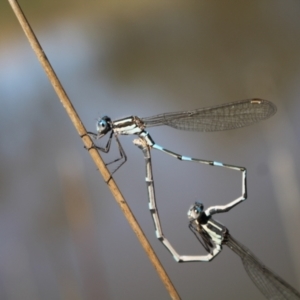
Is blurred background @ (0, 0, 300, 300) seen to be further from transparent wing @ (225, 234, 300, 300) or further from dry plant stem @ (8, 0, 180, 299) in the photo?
dry plant stem @ (8, 0, 180, 299)

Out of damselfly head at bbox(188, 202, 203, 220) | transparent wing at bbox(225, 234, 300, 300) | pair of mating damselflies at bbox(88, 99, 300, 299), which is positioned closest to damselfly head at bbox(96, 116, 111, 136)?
pair of mating damselflies at bbox(88, 99, 300, 299)

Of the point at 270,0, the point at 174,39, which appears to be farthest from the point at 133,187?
the point at 270,0

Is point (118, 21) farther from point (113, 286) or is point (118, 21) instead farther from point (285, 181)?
point (113, 286)

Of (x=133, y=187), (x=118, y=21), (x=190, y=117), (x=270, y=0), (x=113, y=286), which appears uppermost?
(x=118, y=21)

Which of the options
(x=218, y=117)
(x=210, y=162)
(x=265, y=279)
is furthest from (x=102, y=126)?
(x=265, y=279)

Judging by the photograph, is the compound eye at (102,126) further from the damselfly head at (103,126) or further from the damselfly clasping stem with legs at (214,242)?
the damselfly clasping stem with legs at (214,242)

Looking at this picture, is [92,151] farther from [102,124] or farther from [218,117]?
[218,117]
